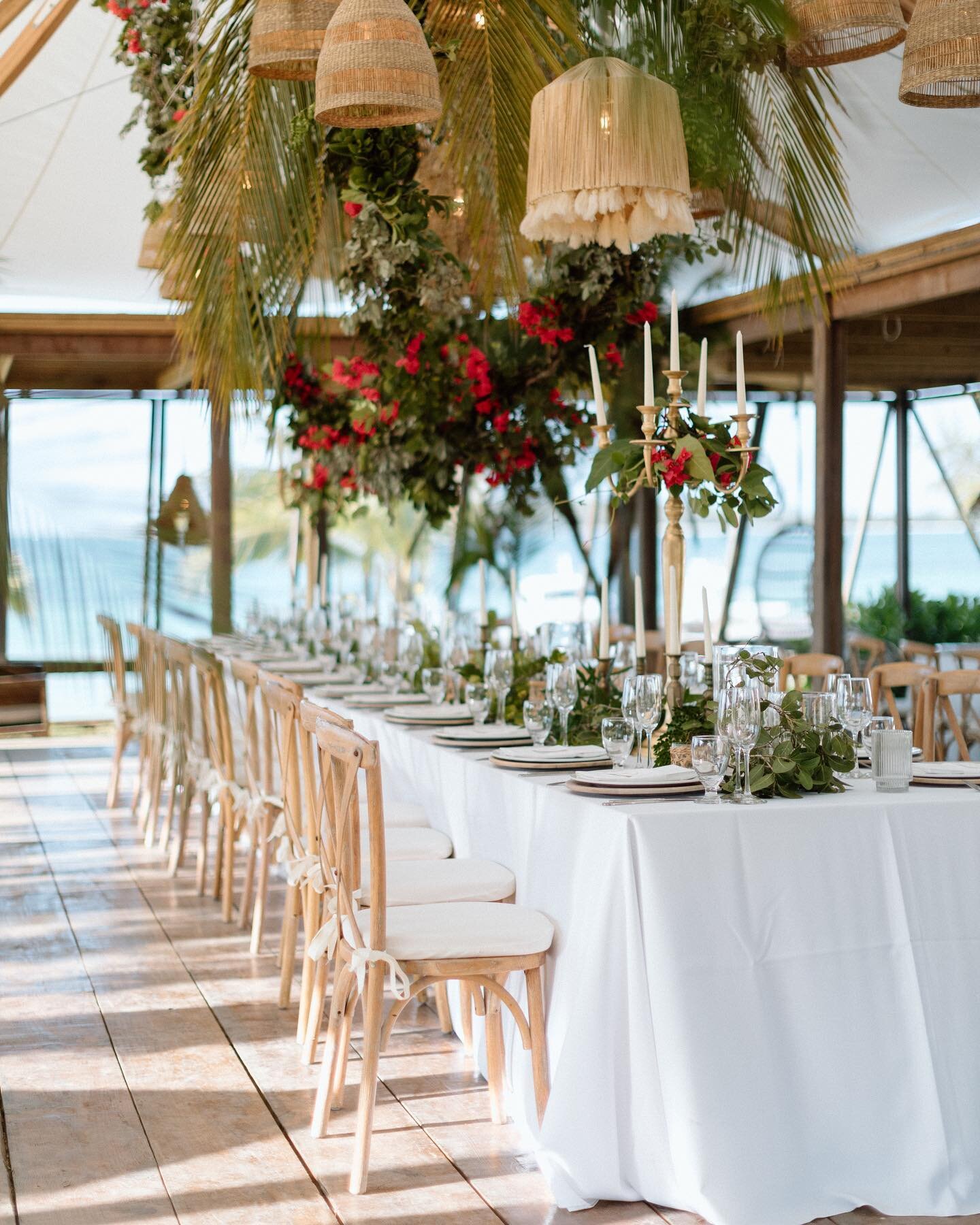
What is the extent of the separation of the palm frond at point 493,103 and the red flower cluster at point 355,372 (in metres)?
0.81

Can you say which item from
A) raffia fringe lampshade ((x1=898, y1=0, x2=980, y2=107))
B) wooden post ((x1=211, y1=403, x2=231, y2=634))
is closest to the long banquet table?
raffia fringe lampshade ((x1=898, y1=0, x2=980, y2=107))

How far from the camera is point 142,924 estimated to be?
17.0 feet

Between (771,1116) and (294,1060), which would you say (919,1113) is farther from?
(294,1060)

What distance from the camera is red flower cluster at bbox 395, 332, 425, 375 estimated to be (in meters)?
6.15

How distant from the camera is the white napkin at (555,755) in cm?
341

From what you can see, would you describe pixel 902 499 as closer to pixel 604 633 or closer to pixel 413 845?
pixel 604 633

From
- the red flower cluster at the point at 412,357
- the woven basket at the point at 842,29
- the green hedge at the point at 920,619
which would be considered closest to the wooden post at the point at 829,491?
the green hedge at the point at 920,619

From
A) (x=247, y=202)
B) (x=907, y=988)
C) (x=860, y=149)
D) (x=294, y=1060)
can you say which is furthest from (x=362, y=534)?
(x=907, y=988)

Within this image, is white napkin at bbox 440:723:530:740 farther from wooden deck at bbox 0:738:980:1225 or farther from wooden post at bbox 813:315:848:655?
wooden post at bbox 813:315:848:655

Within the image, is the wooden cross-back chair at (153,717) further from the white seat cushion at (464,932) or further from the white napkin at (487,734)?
the white seat cushion at (464,932)

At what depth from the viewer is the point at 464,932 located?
9.71 ft

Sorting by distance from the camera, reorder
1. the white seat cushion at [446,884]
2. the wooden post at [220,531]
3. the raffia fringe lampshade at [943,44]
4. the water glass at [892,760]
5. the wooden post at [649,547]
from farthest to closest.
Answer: the wooden post at [220,531] < the wooden post at [649,547] < the raffia fringe lampshade at [943,44] < the white seat cushion at [446,884] < the water glass at [892,760]

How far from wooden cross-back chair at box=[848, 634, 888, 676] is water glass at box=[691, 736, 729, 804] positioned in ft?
15.6

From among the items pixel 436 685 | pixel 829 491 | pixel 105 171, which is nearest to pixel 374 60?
pixel 436 685
